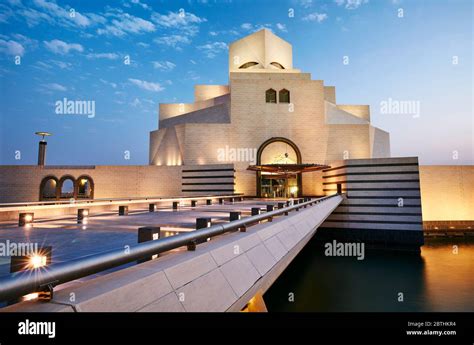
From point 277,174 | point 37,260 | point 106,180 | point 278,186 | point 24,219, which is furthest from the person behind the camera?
point 278,186

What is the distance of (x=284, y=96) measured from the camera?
3369 cm

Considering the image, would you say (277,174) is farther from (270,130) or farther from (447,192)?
(447,192)

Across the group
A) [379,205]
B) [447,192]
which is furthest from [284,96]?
[447,192]

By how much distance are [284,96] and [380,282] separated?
23.3m

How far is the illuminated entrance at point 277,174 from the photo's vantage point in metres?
32.1

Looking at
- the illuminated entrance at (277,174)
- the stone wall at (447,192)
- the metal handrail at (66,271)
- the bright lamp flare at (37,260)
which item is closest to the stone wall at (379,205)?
the illuminated entrance at (277,174)

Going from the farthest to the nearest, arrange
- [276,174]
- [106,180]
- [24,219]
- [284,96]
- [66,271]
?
[284,96], [276,174], [106,180], [24,219], [66,271]

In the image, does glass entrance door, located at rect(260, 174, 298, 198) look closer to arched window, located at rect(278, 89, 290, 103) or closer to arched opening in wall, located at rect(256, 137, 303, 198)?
arched opening in wall, located at rect(256, 137, 303, 198)

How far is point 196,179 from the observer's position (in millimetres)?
30000

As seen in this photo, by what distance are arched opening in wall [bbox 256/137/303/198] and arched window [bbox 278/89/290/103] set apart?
502 centimetres
